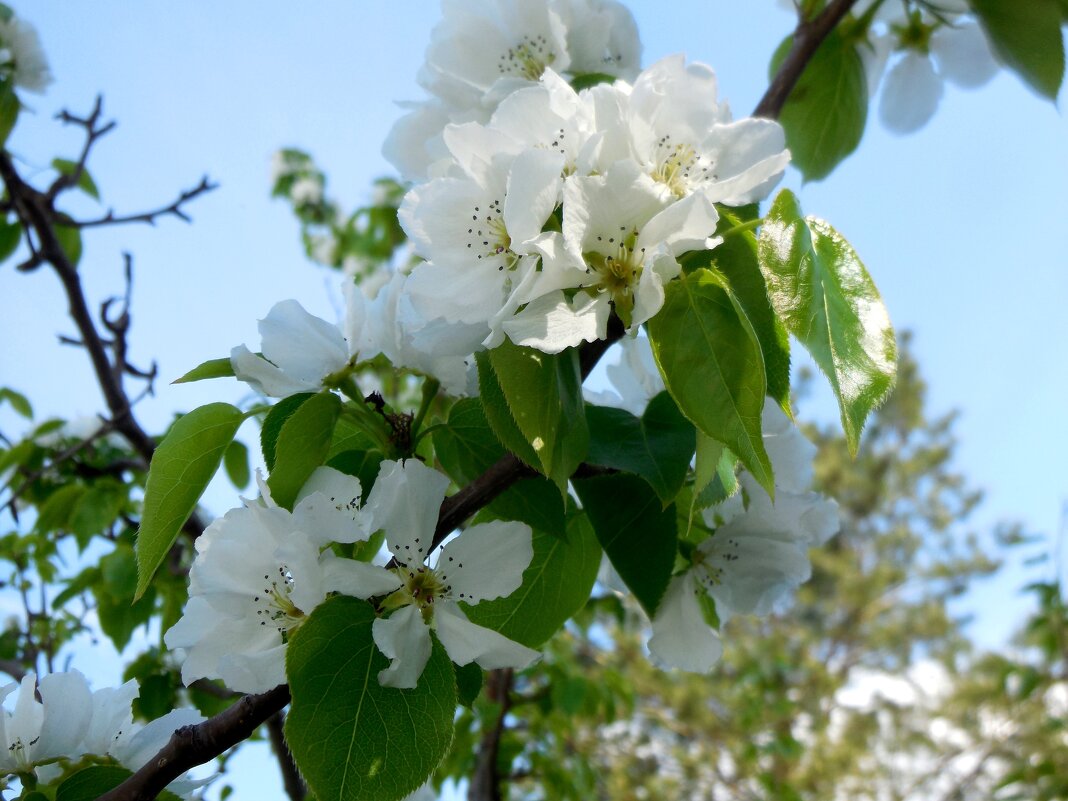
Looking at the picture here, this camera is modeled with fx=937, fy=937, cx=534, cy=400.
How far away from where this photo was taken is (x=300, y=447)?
2.35 ft

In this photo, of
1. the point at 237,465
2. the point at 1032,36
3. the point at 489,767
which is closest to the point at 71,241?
the point at 237,465

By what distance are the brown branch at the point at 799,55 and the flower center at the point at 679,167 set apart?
0.32m

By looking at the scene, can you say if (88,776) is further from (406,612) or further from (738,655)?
(738,655)

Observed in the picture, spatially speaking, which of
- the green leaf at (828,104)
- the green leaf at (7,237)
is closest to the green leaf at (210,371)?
the green leaf at (828,104)

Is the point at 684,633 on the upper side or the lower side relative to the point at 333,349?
lower

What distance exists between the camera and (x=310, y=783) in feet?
2.02

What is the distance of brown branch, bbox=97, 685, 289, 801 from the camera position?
0.64 metres

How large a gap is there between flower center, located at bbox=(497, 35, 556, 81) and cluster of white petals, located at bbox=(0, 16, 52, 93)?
1.86 meters

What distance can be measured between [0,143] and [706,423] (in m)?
1.94

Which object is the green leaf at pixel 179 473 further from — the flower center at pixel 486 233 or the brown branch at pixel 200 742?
the flower center at pixel 486 233

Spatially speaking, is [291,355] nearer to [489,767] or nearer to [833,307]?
[833,307]

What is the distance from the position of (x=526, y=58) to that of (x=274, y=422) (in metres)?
0.53

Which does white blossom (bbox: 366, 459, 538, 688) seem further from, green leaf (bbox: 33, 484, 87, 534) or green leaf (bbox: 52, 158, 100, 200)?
green leaf (bbox: 52, 158, 100, 200)

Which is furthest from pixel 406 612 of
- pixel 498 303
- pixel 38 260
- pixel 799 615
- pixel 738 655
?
pixel 799 615
